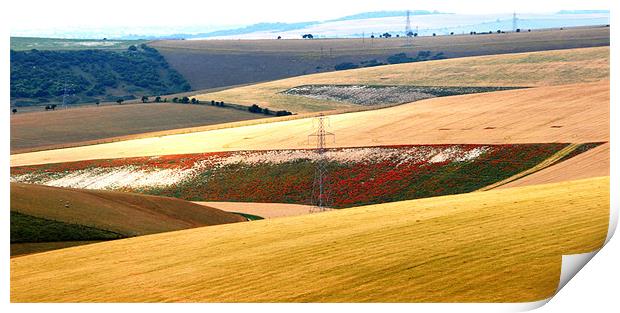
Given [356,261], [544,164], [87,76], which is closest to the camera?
[356,261]

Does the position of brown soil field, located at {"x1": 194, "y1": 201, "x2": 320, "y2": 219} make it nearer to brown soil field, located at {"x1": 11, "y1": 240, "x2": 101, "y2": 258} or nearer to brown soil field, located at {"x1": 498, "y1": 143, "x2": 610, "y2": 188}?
brown soil field, located at {"x1": 498, "y1": 143, "x2": 610, "y2": 188}

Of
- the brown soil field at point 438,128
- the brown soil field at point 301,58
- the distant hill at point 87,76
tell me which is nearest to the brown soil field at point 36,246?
→ the brown soil field at point 438,128

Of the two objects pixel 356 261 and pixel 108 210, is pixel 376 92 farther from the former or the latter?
pixel 356 261

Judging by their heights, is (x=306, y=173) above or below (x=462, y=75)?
above

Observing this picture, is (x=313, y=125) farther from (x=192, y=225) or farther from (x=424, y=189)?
(x=192, y=225)

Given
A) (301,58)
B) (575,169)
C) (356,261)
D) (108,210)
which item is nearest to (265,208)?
(575,169)
